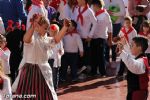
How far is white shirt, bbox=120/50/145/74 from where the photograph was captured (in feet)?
19.0

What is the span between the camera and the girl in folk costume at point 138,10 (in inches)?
430

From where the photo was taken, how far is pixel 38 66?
21.2 ft

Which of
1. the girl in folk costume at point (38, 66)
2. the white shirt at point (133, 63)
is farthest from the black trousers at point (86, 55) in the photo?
the white shirt at point (133, 63)

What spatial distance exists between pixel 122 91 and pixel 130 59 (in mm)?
3337

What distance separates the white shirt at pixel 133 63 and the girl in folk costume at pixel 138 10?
4977mm

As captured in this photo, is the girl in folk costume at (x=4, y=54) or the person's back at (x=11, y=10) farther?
the person's back at (x=11, y=10)

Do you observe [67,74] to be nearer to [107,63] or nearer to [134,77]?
[107,63]

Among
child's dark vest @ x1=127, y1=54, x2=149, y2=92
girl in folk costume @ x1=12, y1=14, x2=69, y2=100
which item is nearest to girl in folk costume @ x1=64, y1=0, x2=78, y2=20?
girl in folk costume @ x1=12, y1=14, x2=69, y2=100

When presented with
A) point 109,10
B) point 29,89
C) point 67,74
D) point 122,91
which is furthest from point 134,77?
point 109,10

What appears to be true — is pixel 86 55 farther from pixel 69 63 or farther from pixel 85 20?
pixel 85 20

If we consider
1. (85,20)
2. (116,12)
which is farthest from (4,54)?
(116,12)

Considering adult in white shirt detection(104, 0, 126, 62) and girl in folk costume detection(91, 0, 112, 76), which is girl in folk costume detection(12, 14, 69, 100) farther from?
adult in white shirt detection(104, 0, 126, 62)

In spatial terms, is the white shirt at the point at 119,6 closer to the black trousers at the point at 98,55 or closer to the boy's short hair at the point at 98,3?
the boy's short hair at the point at 98,3

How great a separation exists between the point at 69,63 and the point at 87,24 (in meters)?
0.92
